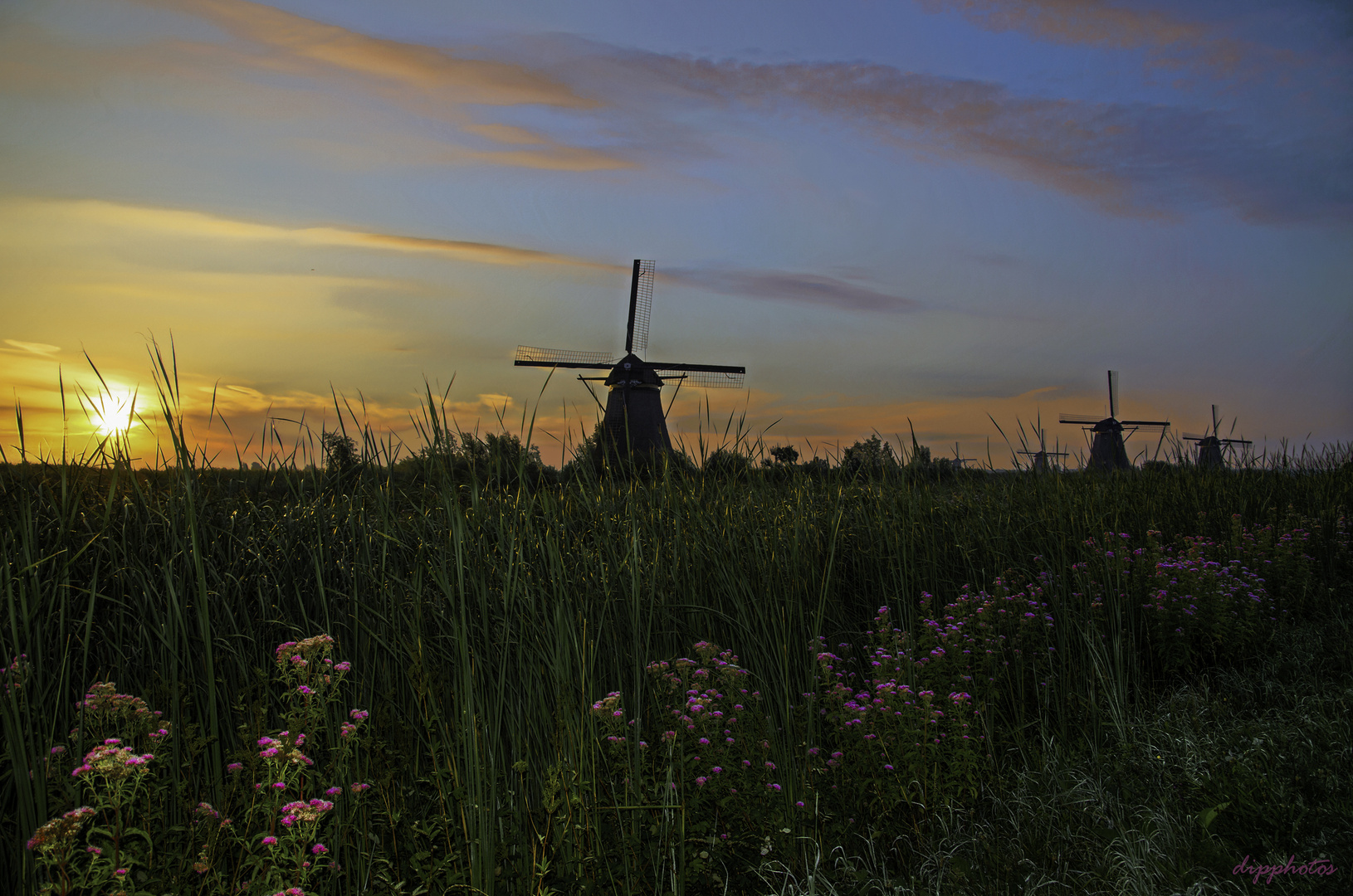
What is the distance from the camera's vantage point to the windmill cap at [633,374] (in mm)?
31359

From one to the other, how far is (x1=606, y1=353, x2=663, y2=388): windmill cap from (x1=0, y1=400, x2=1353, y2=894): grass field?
921 inches

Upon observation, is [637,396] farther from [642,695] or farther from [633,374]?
[642,695]

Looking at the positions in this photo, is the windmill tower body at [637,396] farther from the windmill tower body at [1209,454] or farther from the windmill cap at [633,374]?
the windmill tower body at [1209,454]

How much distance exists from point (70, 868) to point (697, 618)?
3.65 metres

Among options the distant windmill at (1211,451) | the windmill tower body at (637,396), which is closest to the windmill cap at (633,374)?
the windmill tower body at (637,396)

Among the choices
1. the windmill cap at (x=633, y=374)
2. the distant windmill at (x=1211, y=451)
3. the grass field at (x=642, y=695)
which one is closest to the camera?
the grass field at (x=642, y=695)

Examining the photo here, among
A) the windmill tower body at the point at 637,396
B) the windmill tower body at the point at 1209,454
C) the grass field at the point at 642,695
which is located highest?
the windmill tower body at the point at 637,396

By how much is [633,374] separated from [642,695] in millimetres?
27193

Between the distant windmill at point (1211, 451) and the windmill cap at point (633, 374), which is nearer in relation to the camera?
the distant windmill at point (1211, 451)

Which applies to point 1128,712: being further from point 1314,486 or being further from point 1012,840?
point 1314,486

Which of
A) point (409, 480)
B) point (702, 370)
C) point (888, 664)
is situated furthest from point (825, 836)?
point (702, 370)

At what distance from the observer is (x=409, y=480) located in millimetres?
6219

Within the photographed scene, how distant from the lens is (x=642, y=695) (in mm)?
4770

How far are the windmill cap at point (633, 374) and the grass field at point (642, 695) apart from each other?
76.7ft
